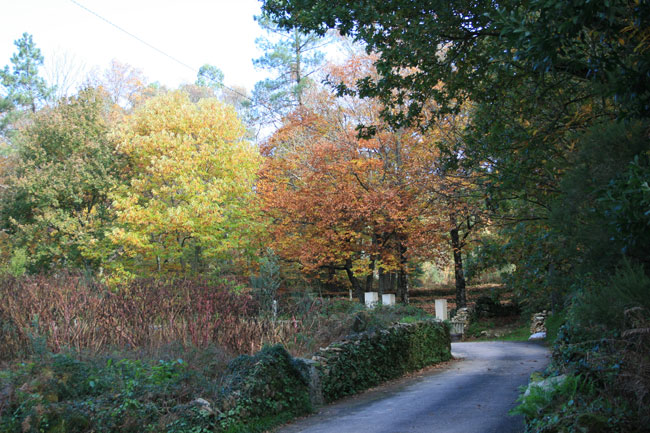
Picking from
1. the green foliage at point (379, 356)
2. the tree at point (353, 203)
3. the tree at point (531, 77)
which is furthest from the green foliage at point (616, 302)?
the tree at point (353, 203)

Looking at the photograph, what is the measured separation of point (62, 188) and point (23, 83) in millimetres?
16246

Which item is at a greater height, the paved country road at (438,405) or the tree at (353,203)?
the tree at (353,203)

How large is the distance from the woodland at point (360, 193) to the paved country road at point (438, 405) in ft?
4.90

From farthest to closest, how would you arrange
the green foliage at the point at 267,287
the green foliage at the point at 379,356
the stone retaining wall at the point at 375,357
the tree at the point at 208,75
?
the tree at the point at 208,75 → the green foliage at the point at 267,287 → the green foliage at the point at 379,356 → the stone retaining wall at the point at 375,357

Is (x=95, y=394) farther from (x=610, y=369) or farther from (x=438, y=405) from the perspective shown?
(x=610, y=369)

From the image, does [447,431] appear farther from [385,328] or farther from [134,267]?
[134,267]

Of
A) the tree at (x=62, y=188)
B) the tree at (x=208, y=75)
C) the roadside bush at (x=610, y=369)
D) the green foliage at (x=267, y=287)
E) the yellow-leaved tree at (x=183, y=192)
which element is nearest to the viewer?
the roadside bush at (x=610, y=369)

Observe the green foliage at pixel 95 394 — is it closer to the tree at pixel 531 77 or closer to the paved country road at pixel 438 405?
the paved country road at pixel 438 405

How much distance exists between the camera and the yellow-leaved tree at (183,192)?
2248cm

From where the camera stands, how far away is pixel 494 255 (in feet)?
43.7

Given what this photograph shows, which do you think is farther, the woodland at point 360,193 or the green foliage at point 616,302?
the woodland at point 360,193

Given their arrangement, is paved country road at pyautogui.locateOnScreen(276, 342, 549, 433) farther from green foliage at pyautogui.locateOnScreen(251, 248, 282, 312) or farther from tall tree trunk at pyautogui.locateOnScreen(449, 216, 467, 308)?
tall tree trunk at pyautogui.locateOnScreen(449, 216, 467, 308)

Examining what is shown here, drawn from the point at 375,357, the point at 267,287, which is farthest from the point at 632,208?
the point at 267,287

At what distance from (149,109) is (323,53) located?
15973mm
